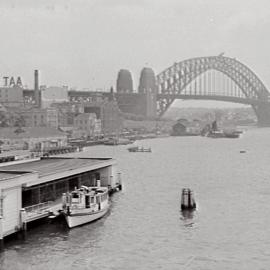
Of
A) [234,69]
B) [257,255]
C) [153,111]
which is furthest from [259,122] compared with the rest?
[257,255]

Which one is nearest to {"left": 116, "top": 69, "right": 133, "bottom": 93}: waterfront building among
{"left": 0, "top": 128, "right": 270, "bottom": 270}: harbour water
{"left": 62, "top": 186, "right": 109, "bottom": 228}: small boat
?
{"left": 0, "top": 128, "right": 270, "bottom": 270}: harbour water

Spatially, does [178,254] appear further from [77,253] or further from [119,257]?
[77,253]

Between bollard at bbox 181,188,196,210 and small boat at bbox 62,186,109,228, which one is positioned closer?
small boat at bbox 62,186,109,228

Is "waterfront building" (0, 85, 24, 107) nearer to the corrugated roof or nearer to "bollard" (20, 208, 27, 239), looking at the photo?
the corrugated roof

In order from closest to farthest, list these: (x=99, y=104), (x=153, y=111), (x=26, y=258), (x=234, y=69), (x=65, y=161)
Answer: (x=26, y=258), (x=65, y=161), (x=99, y=104), (x=153, y=111), (x=234, y=69)

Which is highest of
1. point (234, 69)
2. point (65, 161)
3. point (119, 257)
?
point (234, 69)
